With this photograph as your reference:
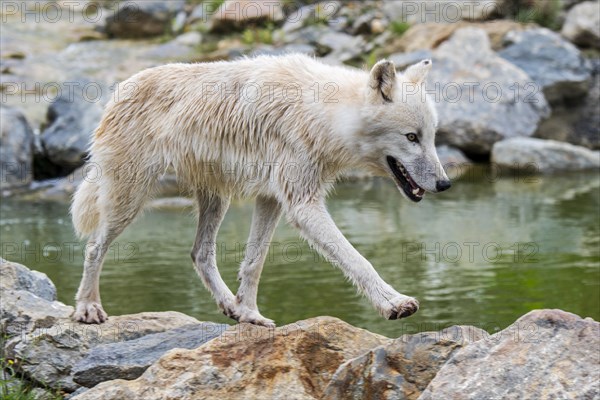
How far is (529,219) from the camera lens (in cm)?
1248

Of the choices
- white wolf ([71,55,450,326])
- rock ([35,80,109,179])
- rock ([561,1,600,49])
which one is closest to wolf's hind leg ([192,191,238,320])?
white wolf ([71,55,450,326])

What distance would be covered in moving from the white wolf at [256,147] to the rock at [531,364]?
41.2 inches

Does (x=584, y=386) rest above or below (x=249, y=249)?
above

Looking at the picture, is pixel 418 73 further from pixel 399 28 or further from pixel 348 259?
pixel 399 28

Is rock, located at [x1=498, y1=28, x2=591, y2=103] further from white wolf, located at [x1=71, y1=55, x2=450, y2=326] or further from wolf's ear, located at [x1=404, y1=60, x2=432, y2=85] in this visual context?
white wolf, located at [x1=71, y1=55, x2=450, y2=326]

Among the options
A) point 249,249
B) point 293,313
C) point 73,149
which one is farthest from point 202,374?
point 73,149

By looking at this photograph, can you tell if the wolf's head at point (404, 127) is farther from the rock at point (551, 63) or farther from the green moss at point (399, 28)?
the green moss at point (399, 28)

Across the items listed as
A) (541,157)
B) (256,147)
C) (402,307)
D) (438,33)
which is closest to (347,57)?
(438,33)

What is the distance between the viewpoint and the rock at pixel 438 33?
1958cm

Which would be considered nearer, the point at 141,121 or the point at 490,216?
the point at 141,121

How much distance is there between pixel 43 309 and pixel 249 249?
1.49 m

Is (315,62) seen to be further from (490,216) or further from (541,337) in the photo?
(490,216)

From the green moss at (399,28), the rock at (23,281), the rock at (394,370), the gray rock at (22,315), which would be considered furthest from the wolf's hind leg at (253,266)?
the green moss at (399,28)

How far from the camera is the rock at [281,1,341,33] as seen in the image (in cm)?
2239
